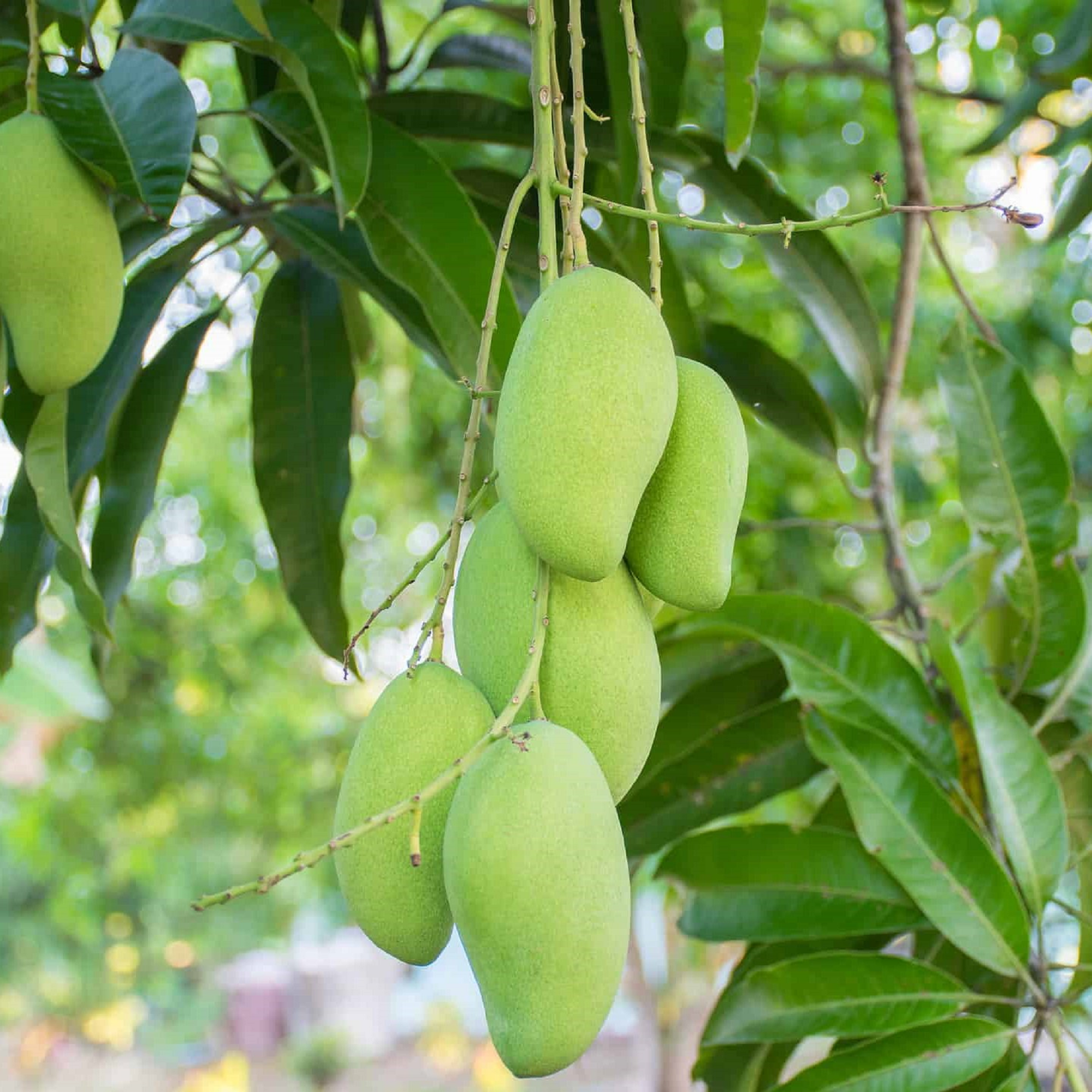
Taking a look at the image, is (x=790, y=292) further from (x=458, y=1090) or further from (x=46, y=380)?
Result: (x=458, y=1090)

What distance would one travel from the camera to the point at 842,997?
0.82m

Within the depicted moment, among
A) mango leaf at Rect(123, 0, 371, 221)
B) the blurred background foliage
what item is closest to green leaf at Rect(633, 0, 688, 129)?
the blurred background foliage

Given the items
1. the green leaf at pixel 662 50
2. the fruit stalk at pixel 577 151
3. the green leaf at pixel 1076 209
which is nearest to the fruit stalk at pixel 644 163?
the fruit stalk at pixel 577 151

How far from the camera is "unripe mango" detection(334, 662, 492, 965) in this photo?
444 mm

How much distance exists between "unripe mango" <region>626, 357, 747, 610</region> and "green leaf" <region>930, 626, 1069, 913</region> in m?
0.44

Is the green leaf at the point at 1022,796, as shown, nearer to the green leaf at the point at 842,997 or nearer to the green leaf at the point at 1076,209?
the green leaf at the point at 842,997

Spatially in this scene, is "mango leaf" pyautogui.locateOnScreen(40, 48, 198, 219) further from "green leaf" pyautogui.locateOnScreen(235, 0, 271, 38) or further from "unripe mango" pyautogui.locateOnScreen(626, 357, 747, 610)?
"unripe mango" pyautogui.locateOnScreen(626, 357, 747, 610)

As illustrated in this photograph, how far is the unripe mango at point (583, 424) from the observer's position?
0.42 m

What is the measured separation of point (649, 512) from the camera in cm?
48

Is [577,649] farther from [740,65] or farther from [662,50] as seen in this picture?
[662,50]

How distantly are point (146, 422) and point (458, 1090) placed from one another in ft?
16.8

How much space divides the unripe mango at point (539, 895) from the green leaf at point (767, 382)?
2.34ft

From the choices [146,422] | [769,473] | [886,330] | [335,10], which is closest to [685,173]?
[335,10]

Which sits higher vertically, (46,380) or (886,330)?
(46,380)
